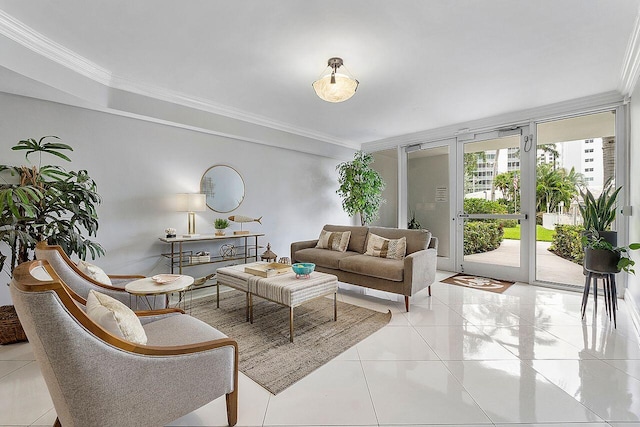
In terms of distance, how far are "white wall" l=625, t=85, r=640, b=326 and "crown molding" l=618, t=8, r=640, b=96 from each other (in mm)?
123

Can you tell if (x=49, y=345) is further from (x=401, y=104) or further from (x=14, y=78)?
(x=401, y=104)

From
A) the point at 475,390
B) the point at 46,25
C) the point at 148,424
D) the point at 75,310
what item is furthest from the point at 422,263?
the point at 46,25

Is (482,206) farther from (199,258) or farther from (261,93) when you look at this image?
(199,258)

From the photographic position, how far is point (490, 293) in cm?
393

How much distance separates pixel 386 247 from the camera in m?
3.88

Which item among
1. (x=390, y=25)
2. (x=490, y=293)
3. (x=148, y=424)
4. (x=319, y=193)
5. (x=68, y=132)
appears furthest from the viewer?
(x=319, y=193)

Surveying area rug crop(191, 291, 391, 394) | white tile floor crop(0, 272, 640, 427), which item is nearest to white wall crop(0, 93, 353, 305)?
area rug crop(191, 291, 391, 394)

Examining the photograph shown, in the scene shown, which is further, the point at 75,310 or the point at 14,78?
the point at 14,78

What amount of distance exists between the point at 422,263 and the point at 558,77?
2.48 m

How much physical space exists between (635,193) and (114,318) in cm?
447

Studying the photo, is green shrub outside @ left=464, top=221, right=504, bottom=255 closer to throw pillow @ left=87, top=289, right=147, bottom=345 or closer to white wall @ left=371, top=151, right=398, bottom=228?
white wall @ left=371, top=151, right=398, bottom=228

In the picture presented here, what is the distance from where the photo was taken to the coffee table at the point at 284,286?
8.59 ft

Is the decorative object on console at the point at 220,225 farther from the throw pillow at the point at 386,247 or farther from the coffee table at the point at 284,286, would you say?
the throw pillow at the point at 386,247

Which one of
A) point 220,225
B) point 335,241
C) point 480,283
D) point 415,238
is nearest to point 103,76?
point 220,225
